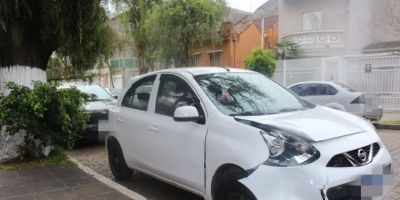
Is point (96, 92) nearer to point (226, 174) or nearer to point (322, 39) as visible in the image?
point (226, 174)

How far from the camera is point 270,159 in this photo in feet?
11.9

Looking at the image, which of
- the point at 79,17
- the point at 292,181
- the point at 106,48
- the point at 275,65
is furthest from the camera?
the point at 275,65

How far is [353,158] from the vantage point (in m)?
3.69

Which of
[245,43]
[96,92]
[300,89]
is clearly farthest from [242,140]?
[245,43]

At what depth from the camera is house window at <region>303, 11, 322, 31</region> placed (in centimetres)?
2448

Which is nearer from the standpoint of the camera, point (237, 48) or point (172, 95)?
point (172, 95)

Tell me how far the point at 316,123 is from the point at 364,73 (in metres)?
14.0

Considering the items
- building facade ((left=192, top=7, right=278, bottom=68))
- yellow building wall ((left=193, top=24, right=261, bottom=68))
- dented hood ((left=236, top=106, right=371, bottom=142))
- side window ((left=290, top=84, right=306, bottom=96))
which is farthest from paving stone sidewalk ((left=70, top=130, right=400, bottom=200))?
yellow building wall ((left=193, top=24, right=261, bottom=68))

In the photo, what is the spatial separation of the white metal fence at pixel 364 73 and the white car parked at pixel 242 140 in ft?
40.9

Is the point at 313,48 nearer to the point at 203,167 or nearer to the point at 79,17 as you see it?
the point at 79,17

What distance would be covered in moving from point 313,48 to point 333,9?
8.87ft

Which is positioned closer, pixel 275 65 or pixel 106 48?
pixel 106 48

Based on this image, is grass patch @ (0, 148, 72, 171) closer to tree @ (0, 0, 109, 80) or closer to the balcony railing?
tree @ (0, 0, 109, 80)

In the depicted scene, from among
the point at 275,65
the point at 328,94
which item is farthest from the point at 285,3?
the point at 328,94
